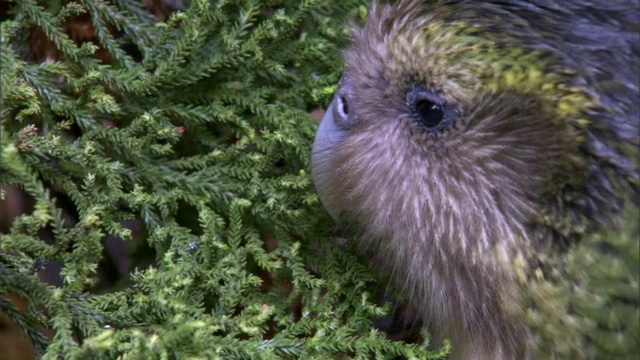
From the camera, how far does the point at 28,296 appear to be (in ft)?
4.15

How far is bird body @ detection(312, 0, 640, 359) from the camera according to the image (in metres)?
1.16

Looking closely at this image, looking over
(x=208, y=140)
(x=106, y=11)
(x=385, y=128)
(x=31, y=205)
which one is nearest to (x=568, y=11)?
(x=385, y=128)

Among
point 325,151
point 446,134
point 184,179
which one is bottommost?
point 184,179

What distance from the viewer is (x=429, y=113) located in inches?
50.4

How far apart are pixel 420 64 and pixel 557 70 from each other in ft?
0.65

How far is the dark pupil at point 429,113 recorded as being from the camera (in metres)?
1.27

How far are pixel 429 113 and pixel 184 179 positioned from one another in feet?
1.49

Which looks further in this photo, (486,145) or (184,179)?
(184,179)

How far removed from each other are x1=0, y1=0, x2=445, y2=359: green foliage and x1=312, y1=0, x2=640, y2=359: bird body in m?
0.11

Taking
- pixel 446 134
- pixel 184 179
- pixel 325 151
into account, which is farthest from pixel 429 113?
pixel 184 179

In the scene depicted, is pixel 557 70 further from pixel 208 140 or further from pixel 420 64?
pixel 208 140

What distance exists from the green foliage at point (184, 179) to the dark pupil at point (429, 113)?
278 mm

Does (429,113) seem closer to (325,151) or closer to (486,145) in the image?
(486,145)

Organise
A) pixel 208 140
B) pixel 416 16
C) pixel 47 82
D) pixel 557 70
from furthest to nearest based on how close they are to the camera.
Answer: pixel 208 140 → pixel 47 82 → pixel 416 16 → pixel 557 70
